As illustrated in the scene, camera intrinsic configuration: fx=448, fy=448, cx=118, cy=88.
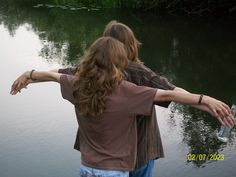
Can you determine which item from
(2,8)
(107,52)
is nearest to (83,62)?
(107,52)

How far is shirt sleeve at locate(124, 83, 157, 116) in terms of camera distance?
2.08 m

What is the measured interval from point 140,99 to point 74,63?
28.8 ft

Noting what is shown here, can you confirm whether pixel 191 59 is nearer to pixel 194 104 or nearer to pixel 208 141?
pixel 208 141

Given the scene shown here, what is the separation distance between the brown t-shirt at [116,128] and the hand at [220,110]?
0.86ft

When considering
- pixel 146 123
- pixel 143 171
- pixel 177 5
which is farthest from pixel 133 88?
pixel 177 5

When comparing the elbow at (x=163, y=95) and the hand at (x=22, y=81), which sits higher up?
the elbow at (x=163, y=95)

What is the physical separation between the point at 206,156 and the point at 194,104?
3.56m

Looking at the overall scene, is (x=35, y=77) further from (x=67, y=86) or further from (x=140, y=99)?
(x=140, y=99)

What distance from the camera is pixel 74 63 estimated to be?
35.3ft

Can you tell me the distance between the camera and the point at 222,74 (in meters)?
9.72

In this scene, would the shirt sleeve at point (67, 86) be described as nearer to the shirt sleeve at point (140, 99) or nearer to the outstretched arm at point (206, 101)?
the shirt sleeve at point (140, 99)

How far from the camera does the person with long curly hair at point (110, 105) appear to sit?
207cm
